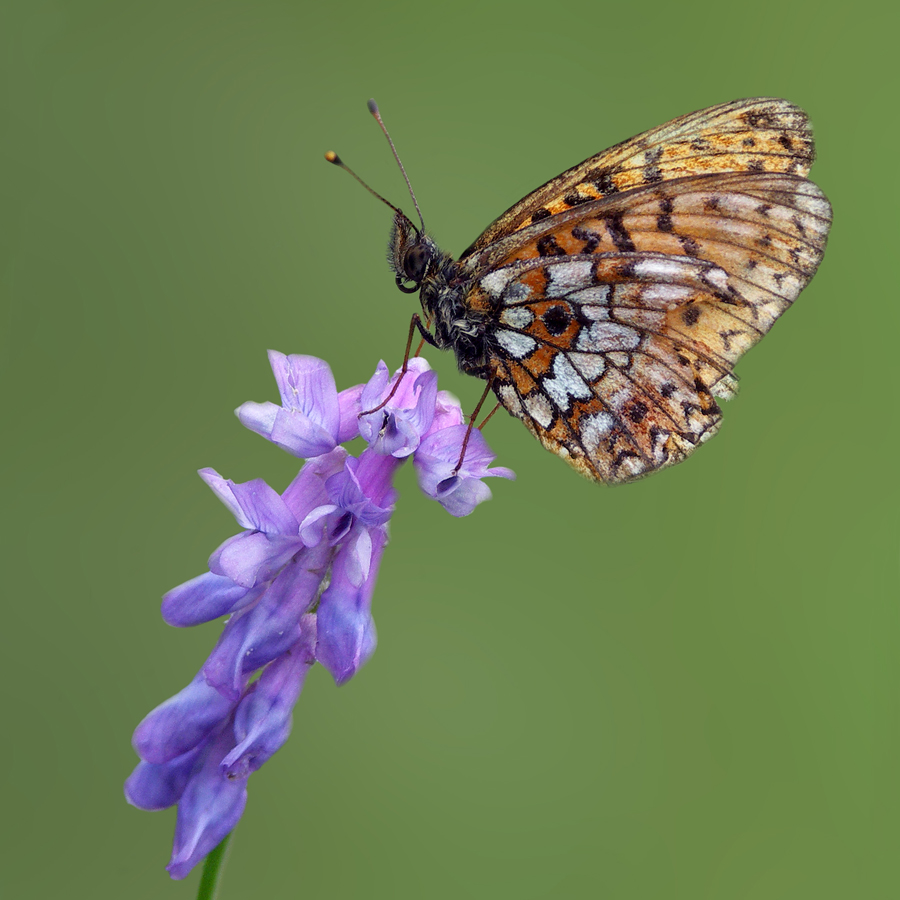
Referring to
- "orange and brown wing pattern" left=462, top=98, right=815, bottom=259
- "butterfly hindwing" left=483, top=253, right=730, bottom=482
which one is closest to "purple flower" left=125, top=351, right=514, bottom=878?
"butterfly hindwing" left=483, top=253, right=730, bottom=482

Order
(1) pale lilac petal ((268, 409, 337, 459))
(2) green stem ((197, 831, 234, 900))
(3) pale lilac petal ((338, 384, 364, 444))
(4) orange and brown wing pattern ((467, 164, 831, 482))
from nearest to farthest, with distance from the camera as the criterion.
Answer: (2) green stem ((197, 831, 234, 900)) < (1) pale lilac petal ((268, 409, 337, 459)) < (3) pale lilac petal ((338, 384, 364, 444)) < (4) orange and brown wing pattern ((467, 164, 831, 482))

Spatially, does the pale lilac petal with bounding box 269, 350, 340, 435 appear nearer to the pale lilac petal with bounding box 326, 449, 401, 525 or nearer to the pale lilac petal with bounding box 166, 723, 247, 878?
the pale lilac petal with bounding box 326, 449, 401, 525

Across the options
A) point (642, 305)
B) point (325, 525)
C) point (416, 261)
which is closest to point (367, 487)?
point (325, 525)

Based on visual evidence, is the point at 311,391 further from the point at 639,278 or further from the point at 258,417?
the point at 639,278

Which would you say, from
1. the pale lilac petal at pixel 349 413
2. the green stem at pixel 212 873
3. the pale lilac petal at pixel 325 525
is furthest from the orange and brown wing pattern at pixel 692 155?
the green stem at pixel 212 873

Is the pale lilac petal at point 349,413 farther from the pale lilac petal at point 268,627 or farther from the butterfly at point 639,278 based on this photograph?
the butterfly at point 639,278

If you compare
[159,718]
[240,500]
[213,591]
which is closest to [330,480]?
[240,500]
